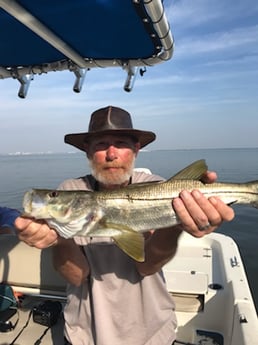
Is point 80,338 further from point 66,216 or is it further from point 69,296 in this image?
point 66,216

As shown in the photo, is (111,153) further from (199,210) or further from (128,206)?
(199,210)

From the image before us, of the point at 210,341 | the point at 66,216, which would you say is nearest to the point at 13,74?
the point at 66,216

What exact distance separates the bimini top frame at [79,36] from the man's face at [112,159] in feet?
3.90

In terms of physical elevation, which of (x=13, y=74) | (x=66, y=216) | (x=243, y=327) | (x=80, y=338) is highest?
(x=13, y=74)

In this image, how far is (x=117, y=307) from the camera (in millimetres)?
3215

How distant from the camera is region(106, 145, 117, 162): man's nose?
138 inches

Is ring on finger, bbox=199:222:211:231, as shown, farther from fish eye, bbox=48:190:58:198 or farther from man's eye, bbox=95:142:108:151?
man's eye, bbox=95:142:108:151

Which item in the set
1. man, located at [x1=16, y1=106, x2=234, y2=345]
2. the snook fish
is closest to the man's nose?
man, located at [x1=16, y1=106, x2=234, y2=345]

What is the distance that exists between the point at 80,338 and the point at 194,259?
2.98 meters

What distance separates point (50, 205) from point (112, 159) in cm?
103

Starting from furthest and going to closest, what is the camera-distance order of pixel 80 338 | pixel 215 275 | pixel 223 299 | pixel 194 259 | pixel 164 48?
pixel 194 259 → pixel 215 275 → pixel 223 299 → pixel 164 48 → pixel 80 338

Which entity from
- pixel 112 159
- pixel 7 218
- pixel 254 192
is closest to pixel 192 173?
pixel 254 192

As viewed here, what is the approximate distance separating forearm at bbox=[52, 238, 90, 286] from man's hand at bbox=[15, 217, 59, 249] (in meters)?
0.42

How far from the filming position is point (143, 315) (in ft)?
10.6
